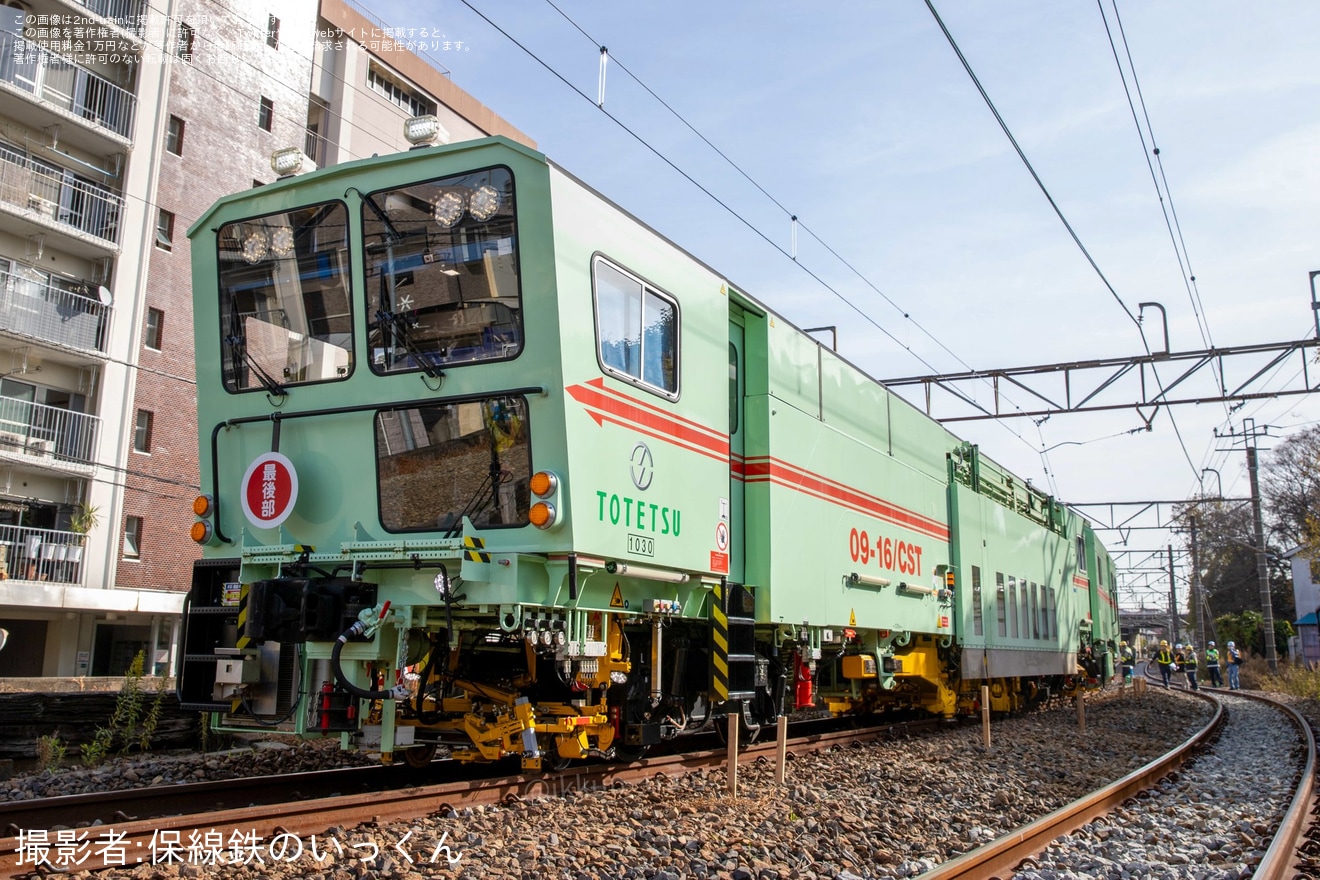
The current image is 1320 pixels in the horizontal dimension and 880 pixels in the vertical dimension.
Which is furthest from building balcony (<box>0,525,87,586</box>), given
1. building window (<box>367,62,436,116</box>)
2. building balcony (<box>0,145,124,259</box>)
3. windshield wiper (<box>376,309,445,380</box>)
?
windshield wiper (<box>376,309,445,380</box>)

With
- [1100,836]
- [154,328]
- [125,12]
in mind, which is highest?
[125,12]

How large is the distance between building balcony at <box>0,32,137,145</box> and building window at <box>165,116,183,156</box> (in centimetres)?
123

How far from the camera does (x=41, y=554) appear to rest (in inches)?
910

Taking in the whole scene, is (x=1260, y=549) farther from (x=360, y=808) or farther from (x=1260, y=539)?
(x=360, y=808)

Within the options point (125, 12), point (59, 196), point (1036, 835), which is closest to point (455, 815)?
point (1036, 835)

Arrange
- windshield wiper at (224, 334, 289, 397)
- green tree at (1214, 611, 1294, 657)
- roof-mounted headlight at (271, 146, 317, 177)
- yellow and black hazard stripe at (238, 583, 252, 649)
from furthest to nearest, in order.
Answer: green tree at (1214, 611, 1294, 657) → roof-mounted headlight at (271, 146, 317, 177) → windshield wiper at (224, 334, 289, 397) → yellow and black hazard stripe at (238, 583, 252, 649)

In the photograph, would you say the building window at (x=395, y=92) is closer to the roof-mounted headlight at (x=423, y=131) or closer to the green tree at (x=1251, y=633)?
the roof-mounted headlight at (x=423, y=131)

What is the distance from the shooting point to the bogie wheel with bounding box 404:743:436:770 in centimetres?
811

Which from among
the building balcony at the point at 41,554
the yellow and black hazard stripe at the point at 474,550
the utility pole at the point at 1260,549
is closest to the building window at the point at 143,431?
the building balcony at the point at 41,554

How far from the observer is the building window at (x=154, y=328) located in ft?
85.1

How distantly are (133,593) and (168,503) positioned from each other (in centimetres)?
236

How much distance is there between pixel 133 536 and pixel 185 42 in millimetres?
12553

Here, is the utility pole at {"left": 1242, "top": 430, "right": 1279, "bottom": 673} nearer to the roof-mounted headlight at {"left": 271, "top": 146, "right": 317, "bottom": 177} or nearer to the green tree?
the green tree

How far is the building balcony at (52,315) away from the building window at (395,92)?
1293cm
